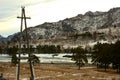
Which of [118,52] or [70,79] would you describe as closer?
[70,79]

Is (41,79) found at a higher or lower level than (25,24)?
lower

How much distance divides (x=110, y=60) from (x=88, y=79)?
3668 centimetres

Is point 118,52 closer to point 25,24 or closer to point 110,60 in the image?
point 110,60

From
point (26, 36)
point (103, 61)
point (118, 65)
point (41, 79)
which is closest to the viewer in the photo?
point (26, 36)

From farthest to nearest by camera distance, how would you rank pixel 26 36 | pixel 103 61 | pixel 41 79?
1. pixel 103 61
2. pixel 41 79
3. pixel 26 36

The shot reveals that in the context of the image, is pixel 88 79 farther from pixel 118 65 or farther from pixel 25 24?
pixel 25 24

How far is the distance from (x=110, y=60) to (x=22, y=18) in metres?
75.7

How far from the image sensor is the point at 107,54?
111 metres

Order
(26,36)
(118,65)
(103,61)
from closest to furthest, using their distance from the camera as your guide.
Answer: (26,36), (118,65), (103,61)

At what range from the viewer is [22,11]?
3762cm

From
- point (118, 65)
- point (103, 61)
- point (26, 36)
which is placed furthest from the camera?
point (103, 61)

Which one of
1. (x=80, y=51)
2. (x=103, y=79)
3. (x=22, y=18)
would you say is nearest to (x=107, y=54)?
(x=80, y=51)

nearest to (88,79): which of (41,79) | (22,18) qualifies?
(41,79)

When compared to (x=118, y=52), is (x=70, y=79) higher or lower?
lower
